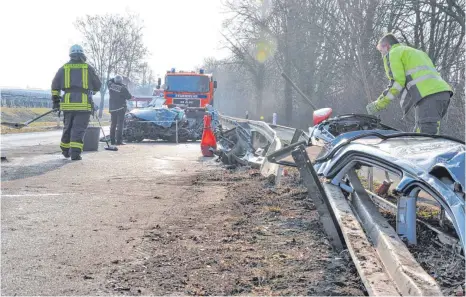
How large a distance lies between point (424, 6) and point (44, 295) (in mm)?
16719

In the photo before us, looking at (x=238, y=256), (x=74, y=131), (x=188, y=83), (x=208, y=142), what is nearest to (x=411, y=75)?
(x=238, y=256)

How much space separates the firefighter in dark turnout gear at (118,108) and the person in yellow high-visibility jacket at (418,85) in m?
9.94

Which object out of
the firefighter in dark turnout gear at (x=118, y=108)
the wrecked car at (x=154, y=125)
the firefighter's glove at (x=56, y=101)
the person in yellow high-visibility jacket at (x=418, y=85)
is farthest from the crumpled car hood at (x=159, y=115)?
the person in yellow high-visibility jacket at (x=418, y=85)

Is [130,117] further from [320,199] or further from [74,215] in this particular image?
[320,199]

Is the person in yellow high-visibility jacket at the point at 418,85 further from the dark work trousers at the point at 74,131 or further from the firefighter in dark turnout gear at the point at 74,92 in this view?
the firefighter in dark turnout gear at the point at 74,92

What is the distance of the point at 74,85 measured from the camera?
33.4ft

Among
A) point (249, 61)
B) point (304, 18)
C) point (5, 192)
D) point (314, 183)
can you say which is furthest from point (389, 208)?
point (249, 61)

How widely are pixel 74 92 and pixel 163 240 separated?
686 cm

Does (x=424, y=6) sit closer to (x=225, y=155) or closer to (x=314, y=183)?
(x=225, y=155)

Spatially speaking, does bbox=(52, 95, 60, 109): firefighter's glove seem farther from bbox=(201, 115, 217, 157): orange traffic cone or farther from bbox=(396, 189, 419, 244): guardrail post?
bbox=(396, 189, 419, 244): guardrail post

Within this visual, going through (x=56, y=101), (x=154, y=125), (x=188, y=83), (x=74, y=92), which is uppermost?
(x=188, y=83)

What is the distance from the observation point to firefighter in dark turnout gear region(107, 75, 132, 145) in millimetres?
14891

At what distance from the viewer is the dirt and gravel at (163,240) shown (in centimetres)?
302

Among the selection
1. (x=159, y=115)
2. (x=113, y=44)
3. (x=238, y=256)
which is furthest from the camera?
(x=113, y=44)
